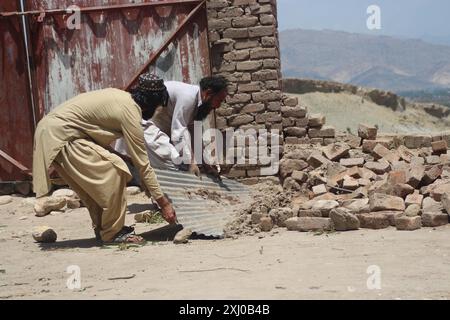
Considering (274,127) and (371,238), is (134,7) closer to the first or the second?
(274,127)

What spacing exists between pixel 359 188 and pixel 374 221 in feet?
2.93

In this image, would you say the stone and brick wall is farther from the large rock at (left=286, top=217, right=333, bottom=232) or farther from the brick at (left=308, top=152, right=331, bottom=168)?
the large rock at (left=286, top=217, right=333, bottom=232)

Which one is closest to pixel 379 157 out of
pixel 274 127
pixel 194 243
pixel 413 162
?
pixel 413 162

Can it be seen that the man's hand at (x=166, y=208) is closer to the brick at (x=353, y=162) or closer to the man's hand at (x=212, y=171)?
the man's hand at (x=212, y=171)

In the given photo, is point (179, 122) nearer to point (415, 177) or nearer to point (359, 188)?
point (359, 188)

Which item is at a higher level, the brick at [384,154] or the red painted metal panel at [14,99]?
the red painted metal panel at [14,99]

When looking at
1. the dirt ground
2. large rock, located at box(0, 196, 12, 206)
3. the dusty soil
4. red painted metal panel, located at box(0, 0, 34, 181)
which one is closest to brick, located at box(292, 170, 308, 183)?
the dirt ground

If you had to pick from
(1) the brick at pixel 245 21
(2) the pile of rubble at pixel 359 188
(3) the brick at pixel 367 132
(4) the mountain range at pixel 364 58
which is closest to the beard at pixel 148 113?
(2) the pile of rubble at pixel 359 188

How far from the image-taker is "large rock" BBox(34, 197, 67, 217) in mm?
6965

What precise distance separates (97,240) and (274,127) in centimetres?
244

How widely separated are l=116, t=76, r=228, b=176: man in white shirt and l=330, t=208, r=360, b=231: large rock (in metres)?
1.36

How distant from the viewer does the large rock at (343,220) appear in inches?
203

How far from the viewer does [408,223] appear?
503 centimetres

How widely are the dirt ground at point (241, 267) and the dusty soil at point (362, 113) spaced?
2084cm
